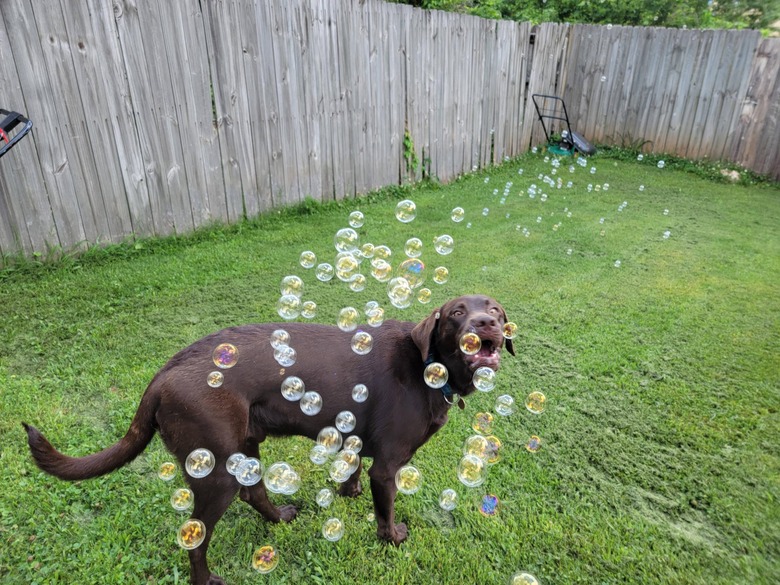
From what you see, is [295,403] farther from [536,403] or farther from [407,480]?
[536,403]

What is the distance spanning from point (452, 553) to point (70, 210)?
17.4 feet

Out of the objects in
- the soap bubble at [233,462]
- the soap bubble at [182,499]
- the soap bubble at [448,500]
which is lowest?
the soap bubble at [448,500]

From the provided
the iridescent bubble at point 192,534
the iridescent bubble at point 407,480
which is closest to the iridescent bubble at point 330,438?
the iridescent bubble at point 407,480

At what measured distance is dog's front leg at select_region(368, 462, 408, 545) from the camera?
263 cm

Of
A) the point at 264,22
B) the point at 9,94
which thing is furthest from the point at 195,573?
the point at 264,22

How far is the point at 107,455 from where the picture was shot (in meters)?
2.35

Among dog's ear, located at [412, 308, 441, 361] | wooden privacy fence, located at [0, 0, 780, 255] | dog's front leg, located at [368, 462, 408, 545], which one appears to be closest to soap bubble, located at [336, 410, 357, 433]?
dog's front leg, located at [368, 462, 408, 545]

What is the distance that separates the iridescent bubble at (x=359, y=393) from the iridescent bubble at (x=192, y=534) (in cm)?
95

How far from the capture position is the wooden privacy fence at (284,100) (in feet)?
17.1

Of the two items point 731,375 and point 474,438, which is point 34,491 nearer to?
point 474,438

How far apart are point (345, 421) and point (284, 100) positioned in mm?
5540

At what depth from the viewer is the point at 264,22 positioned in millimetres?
6430

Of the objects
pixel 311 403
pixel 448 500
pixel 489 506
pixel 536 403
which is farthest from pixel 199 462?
pixel 536 403

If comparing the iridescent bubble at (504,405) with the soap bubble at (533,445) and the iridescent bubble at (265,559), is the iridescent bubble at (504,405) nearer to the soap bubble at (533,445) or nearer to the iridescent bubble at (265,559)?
the soap bubble at (533,445)
